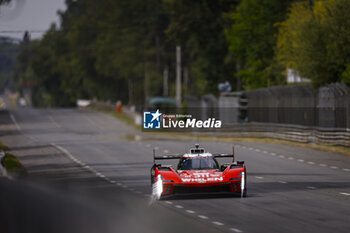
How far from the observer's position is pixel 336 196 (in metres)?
20.3

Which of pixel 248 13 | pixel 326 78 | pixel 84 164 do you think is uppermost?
pixel 248 13

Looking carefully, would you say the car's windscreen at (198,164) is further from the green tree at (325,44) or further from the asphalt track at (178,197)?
the green tree at (325,44)

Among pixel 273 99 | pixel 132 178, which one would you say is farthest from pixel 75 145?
pixel 132 178

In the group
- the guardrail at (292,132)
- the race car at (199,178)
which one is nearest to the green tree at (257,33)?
the guardrail at (292,132)

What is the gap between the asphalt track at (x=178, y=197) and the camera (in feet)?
39.3

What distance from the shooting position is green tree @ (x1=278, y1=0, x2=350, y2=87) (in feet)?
142

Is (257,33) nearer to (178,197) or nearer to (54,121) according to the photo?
(54,121)

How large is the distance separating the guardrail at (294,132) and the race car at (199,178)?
1933 centimetres

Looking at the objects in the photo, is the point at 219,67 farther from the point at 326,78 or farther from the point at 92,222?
the point at 92,222

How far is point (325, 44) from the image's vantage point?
44.3 metres

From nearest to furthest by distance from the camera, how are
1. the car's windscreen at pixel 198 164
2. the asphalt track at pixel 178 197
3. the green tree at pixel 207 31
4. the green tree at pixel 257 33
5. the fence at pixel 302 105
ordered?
the asphalt track at pixel 178 197
the car's windscreen at pixel 198 164
the fence at pixel 302 105
the green tree at pixel 257 33
the green tree at pixel 207 31

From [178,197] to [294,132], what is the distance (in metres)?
26.2

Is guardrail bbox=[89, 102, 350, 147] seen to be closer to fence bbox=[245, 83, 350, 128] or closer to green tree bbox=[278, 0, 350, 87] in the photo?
fence bbox=[245, 83, 350, 128]

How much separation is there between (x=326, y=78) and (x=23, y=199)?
115ft
